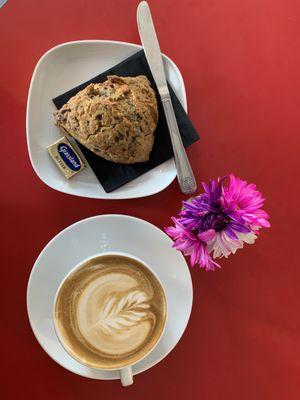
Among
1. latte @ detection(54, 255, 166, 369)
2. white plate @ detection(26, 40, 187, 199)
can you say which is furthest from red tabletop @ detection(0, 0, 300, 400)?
latte @ detection(54, 255, 166, 369)

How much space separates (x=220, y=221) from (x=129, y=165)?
0.98 ft

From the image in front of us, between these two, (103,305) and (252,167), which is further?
(252,167)

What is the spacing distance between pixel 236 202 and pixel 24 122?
1.89 feet

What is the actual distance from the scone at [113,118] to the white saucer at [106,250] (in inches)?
6.4

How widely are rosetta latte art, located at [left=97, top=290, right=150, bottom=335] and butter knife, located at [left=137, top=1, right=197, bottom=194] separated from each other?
30 centimetres

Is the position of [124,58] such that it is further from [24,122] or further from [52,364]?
[52,364]

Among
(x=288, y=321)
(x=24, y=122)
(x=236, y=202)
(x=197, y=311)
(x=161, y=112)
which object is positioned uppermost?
(x=24, y=122)

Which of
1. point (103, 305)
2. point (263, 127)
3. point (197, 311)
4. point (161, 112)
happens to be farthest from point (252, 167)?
point (103, 305)

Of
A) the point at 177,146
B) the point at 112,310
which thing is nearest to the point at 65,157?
the point at 177,146

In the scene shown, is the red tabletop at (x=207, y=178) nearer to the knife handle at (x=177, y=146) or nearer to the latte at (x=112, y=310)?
the knife handle at (x=177, y=146)

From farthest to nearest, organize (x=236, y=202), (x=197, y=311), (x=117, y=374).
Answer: (x=197, y=311) → (x=117, y=374) → (x=236, y=202)

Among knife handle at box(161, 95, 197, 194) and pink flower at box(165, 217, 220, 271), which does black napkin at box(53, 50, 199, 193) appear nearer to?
knife handle at box(161, 95, 197, 194)

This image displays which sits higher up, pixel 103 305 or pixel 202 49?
pixel 202 49

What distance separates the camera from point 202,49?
109 centimetres
